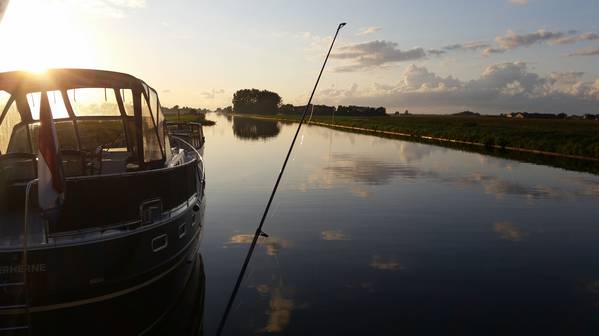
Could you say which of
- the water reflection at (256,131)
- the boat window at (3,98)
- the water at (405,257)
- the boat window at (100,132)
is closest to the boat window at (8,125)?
the boat window at (3,98)

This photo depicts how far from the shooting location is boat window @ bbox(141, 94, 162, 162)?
8516 mm

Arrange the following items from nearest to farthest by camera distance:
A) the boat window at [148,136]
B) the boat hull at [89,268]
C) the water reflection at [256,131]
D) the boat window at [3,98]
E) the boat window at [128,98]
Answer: the boat hull at [89,268], the boat window at [3,98], the boat window at [148,136], the boat window at [128,98], the water reflection at [256,131]

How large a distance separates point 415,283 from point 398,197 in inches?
414

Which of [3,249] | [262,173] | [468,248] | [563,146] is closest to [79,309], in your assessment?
[3,249]

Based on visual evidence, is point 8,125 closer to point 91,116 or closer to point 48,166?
point 91,116

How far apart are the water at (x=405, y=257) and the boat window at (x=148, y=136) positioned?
3.09m

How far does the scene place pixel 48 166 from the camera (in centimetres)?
574

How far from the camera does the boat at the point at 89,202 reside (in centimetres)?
595

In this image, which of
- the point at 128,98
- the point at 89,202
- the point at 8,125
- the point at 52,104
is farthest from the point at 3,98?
the point at 89,202

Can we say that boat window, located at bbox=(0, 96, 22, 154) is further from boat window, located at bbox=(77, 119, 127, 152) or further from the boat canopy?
boat window, located at bbox=(77, 119, 127, 152)

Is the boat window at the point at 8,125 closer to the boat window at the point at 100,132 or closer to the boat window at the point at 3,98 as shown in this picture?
the boat window at the point at 3,98

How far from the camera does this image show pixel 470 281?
10.5 m

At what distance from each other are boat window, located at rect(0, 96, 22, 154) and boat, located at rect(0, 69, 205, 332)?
0.02 meters

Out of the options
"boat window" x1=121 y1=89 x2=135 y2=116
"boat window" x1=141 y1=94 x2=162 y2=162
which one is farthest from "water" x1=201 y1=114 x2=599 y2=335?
"boat window" x1=121 y1=89 x2=135 y2=116
